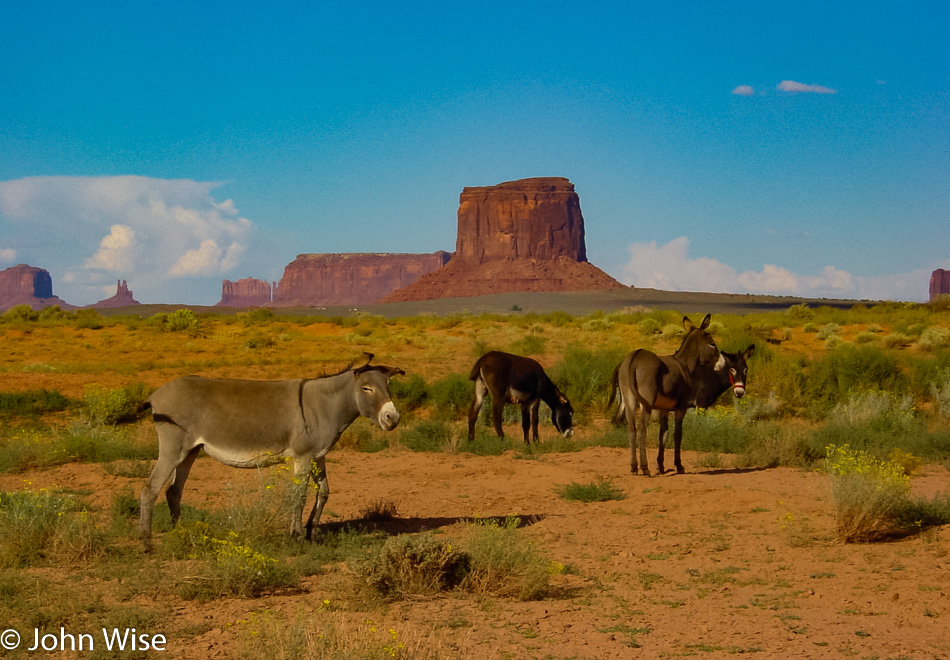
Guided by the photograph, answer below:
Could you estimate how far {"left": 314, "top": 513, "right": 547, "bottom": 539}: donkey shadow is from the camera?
9.32 metres

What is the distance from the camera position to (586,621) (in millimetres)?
6410

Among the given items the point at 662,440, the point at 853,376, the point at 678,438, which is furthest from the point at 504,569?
the point at 853,376

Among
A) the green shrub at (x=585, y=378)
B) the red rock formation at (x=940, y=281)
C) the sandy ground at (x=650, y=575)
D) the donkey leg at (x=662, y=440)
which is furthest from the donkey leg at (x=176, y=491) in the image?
the red rock formation at (x=940, y=281)

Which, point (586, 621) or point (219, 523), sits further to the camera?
Answer: point (219, 523)

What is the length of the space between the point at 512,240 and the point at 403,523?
16318 centimetres

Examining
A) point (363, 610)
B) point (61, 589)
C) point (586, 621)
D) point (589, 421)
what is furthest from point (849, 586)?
→ point (589, 421)

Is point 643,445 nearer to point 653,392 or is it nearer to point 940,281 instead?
point 653,392

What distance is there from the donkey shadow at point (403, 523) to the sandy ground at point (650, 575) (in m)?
0.05

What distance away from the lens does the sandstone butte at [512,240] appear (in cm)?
16025

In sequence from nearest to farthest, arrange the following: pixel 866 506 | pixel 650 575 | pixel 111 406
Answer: pixel 650 575, pixel 866 506, pixel 111 406

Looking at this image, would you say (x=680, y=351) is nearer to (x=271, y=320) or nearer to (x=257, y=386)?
(x=257, y=386)

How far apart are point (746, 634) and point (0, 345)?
37571 mm

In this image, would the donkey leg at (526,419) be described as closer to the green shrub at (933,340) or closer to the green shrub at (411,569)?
the green shrub at (411,569)

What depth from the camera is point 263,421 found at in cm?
831
